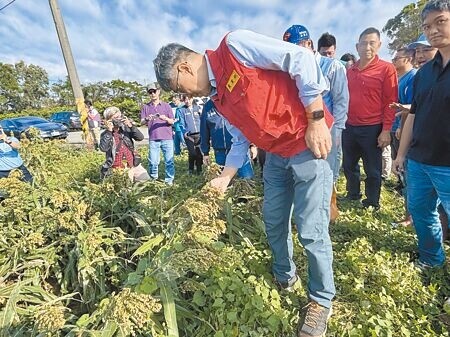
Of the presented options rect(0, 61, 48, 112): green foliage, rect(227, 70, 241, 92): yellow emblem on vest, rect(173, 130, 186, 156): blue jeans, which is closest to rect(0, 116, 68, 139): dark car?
rect(173, 130, 186, 156): blue jeans

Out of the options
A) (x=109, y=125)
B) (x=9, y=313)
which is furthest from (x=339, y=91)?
(x=109, y=125)

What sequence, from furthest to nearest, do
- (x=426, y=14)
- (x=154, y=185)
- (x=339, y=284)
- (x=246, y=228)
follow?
(x=154, y=185) < (x=246, y=228) < (x=339, y=284) < (x=426, y=14)

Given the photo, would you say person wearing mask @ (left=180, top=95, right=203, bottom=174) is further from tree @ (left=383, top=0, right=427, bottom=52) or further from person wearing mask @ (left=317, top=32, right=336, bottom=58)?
tree @ (left=383, top=0, right=427, bottom=52)

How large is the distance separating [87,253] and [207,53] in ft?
4.89

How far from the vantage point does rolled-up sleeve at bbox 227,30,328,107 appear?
57.6 inches

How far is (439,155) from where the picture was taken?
6.41 feet

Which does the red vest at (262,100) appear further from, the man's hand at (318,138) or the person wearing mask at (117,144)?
the person wearing mask at (117,144)

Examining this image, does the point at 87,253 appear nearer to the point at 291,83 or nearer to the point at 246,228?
the point at 246,228

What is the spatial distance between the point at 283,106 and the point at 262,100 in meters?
0.11

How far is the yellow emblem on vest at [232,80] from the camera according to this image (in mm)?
1524

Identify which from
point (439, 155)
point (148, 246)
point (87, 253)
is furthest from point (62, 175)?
point (439, 155)

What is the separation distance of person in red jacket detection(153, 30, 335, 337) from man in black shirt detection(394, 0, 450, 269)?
0.78 m

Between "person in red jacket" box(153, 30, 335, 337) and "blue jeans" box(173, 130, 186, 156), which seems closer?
"person in red jacket" box(153, 30, 335, 337)

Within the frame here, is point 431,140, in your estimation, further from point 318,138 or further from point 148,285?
point 148,285
